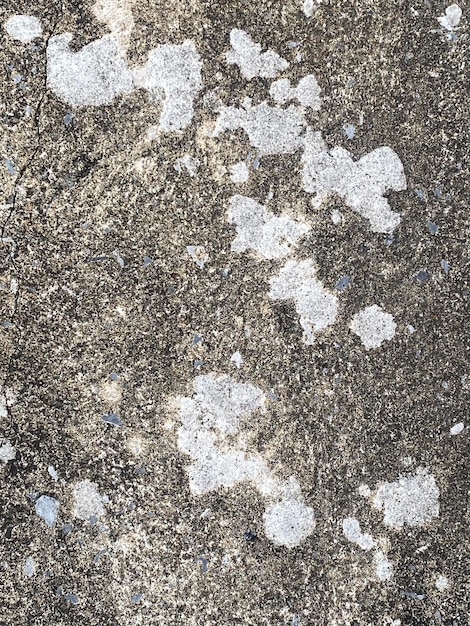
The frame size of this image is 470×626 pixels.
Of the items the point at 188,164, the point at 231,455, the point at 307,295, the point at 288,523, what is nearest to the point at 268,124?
the point at 188,164

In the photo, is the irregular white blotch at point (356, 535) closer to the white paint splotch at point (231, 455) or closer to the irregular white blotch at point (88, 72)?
the white paint splotch at point (231, 455)

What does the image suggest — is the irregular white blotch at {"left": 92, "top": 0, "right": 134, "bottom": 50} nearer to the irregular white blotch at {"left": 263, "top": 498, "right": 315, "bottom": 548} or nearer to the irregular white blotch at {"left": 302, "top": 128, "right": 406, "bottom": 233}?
the irregular white blotch at {"left": 302, "top": 128, "right": 406, "bottom": 233}

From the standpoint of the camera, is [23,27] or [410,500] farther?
[410,500]

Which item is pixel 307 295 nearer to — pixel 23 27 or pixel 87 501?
pixel 87 501

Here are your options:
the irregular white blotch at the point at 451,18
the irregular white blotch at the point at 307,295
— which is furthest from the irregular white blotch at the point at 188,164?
the irregular white blotch at the point at 451,18

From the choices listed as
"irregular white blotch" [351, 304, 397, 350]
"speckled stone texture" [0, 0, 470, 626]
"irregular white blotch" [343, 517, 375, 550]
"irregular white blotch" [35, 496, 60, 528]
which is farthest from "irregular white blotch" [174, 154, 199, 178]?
"irregular white blotch" [343, 517, 375, 550]
